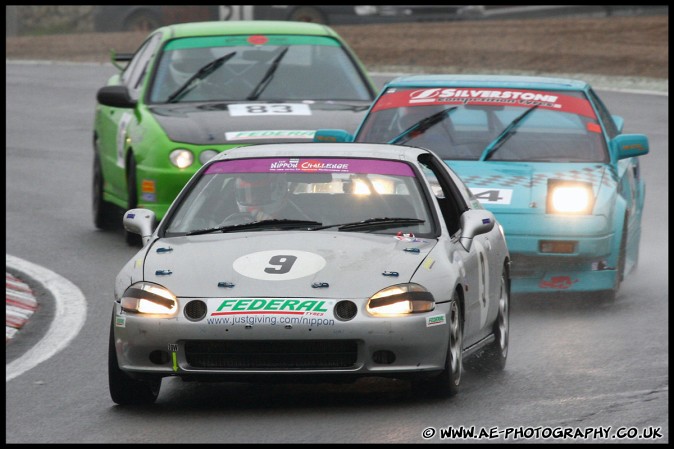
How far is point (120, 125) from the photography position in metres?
14.2

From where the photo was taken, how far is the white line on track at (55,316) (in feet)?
30.4

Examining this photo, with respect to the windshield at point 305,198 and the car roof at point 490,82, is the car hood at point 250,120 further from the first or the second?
the windshield at point 305,198

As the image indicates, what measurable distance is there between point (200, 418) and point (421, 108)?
5525mm

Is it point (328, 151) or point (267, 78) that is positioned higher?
point (328, 151)

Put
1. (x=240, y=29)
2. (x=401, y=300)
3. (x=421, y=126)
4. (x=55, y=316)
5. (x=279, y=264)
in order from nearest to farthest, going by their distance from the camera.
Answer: (x=401, y=300)
(x=279, y=264)
(x=55, y=316)
(x=421, y=126)
(x=240, y=29)

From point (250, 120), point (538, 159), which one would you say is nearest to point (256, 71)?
point (250, 120)

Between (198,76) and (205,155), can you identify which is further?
(198,76)

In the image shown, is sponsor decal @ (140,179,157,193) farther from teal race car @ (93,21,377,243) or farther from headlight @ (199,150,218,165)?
headlight @ (199,150,218,165)

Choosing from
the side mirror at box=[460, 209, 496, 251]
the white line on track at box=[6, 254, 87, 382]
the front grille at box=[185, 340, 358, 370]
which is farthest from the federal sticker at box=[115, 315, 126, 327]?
the side mirror at box=[460, 209, 496, 251]

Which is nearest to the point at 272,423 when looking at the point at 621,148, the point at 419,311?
the point at 419,311

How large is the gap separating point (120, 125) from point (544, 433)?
777 cm

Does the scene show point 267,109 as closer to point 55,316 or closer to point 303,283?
point 55,316

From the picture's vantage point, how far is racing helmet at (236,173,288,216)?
8.57m

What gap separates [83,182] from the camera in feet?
60.4
